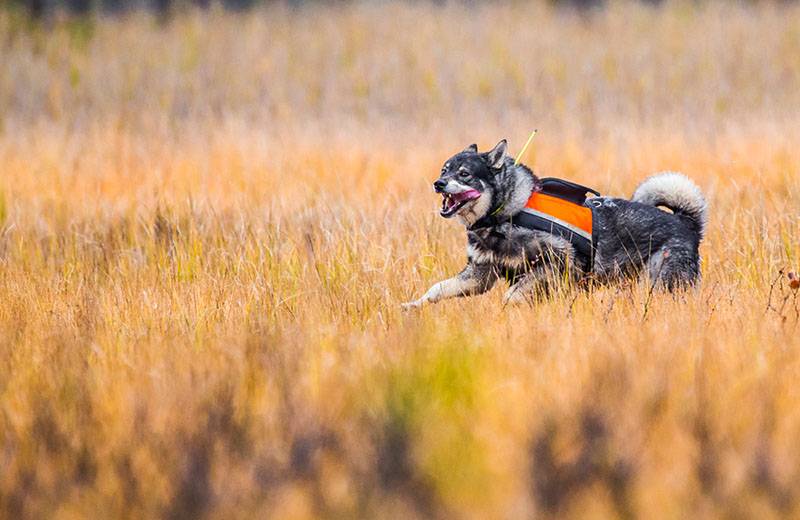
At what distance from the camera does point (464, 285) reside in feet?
17.8

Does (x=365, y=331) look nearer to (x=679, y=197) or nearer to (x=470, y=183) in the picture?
(x=470, y=183)

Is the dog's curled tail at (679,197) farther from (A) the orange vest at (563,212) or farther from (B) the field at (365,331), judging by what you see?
(A) the orange vest at (563,212)

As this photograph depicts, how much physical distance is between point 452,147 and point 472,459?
743 cm

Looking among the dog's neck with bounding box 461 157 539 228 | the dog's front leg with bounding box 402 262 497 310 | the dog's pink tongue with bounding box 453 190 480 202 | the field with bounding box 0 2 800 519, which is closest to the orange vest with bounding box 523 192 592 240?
the dog's neck with bounding box 461 157 539 228

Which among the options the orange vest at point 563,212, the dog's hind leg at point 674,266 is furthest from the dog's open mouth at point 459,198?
the dog's hind leg at point 674,266

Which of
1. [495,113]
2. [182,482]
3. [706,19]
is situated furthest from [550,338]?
[706,19]

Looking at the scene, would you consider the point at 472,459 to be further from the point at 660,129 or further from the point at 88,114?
the point at 88,114

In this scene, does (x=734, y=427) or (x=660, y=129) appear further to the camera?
(x=660, y=129)

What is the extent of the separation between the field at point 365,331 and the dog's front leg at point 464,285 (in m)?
0.16

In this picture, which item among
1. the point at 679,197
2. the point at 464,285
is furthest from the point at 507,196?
the point at 679,197

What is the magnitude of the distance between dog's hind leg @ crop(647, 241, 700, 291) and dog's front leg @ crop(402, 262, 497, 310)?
845 mm

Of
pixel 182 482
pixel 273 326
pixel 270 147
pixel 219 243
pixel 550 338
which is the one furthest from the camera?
pixel 270 147

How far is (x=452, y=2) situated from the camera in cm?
1711

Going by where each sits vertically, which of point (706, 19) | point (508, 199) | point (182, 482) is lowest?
point (182, 482)
